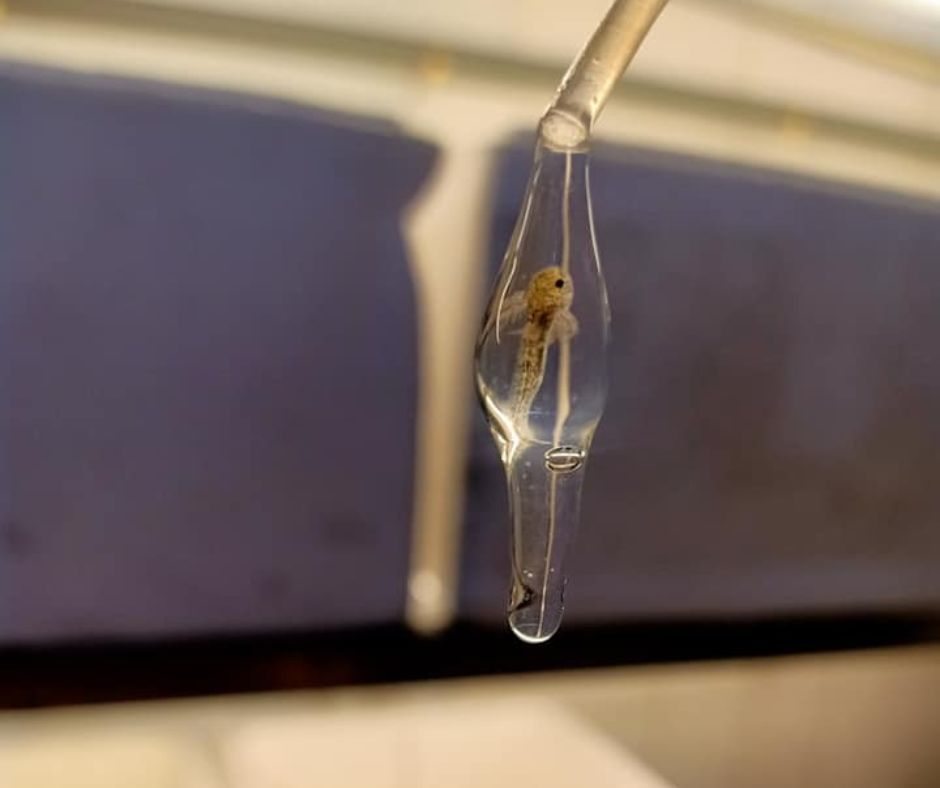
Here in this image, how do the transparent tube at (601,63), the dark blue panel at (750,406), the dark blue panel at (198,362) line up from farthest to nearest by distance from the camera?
1. the dark blue panel at (750,406)
2. the dark blue panel at (198,362)
3. the transparent tube at (601,63)

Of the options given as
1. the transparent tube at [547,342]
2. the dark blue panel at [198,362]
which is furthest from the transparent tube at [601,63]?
the dark blue panel at [198,362]

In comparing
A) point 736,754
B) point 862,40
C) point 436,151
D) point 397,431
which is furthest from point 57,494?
point 862,40

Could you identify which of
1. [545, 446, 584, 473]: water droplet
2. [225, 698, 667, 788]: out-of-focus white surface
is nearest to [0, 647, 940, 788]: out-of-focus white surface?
[225, 698, 667, 788]: out-of-focus white surface

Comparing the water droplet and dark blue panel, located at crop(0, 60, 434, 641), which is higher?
the water droplet

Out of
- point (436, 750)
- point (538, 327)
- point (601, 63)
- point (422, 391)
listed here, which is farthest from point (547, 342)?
point (436, 750)

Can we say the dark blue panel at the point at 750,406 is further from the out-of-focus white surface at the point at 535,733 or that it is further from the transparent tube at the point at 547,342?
the transparent tube at the point at 547,342

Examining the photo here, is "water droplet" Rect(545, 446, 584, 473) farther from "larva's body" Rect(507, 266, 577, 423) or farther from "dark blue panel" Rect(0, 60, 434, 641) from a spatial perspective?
"dark blue panel" Rect(0, 60, 434, 641)

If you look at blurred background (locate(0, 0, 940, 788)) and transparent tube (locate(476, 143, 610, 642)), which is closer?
transparent tube (locate(476, 143, 610, 642))
